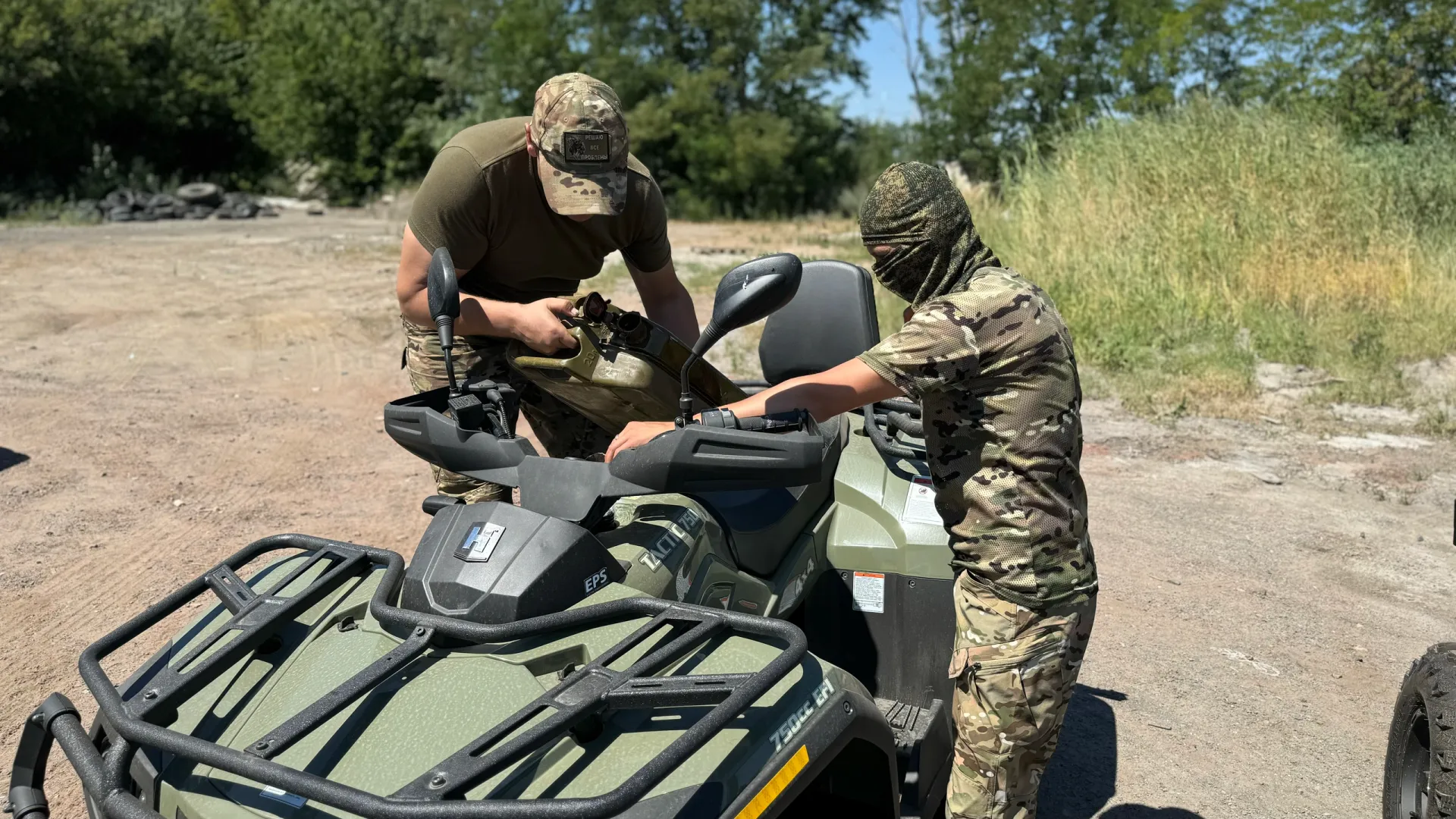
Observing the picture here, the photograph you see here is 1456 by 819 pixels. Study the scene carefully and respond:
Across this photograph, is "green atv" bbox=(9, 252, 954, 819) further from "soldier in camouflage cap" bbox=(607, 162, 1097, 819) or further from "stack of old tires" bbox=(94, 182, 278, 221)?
"stack of old tires" bbox=(94, 182, 278, 221)

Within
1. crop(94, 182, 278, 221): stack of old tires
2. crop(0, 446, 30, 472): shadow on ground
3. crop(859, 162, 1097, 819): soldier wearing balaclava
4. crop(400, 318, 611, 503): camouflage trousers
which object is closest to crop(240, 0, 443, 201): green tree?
crop(94, 182, 278, 221): stack of old tires

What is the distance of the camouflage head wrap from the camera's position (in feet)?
8.36

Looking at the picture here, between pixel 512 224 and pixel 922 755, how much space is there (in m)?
1.99

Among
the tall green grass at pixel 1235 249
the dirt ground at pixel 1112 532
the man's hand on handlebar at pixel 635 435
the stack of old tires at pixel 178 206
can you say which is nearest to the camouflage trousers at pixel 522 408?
the man's hand on handlebar at pixel 635 435

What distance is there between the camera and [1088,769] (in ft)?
13.1

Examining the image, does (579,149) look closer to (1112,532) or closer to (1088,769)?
(1088,769)

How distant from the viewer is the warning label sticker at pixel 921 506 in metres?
3.32

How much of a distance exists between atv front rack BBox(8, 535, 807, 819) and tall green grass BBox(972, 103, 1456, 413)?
7706mm

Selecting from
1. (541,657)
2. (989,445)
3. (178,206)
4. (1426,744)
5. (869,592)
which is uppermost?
(989,445)

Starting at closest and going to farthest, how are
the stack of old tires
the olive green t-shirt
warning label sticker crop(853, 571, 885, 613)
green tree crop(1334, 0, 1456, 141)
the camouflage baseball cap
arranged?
the camouflage baseball cap < warning label sticker crop(853, 571, 885, 613) < the olive green t-shirt < green tree crop(1334, 0, 1456, 141) < the stack of old tires

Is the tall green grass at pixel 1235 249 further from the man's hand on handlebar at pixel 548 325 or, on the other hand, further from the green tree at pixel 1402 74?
the man's hand on handlebar at pixel 548 325

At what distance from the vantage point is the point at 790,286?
2.26m

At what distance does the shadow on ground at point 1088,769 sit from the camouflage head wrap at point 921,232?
1.68 metres

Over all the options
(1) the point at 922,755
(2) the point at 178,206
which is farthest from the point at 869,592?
(2) the point at 178,206
